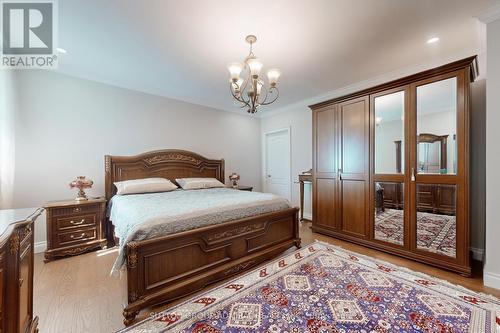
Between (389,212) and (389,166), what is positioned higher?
(389,166)

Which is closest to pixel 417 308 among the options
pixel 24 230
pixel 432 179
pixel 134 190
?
pixel 432 179

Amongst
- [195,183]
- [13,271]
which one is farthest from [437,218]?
[13,271]

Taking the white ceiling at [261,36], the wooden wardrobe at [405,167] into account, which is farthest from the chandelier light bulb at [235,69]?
the wooden wardrobe at [405,167]

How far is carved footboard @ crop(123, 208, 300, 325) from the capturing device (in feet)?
5.40

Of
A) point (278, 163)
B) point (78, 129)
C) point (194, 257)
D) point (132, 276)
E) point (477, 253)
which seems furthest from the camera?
point (278, 163)

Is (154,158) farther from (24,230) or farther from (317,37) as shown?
(317,37)

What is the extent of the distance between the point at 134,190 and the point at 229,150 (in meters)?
2.40

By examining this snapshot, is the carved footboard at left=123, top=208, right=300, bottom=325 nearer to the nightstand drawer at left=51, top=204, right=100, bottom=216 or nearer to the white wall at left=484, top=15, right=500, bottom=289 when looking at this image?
the nightstand drawer at left=51, top=204, right=100, bottom=216

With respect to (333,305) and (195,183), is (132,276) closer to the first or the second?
(333,305)

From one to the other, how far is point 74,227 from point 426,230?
4.64 meters

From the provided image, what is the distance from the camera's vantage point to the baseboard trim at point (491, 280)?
196 cm

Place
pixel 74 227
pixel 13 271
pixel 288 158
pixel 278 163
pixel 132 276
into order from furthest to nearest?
pixel 278 163, pixel 288 158, pixel 74 227, pixel 132 276, pixel 13 271

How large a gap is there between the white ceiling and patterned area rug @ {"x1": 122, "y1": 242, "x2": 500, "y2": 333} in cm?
264

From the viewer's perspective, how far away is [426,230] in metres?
2.51
